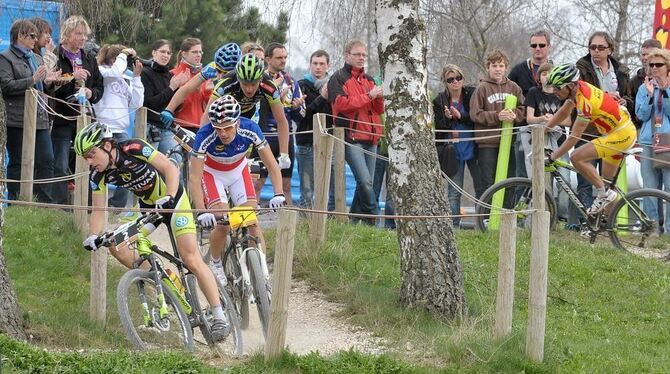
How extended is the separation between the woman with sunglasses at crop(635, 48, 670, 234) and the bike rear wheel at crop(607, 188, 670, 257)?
0.20 metres

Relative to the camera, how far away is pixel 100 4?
12.4 m

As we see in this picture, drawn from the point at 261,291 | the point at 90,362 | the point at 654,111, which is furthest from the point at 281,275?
the point at 654,111

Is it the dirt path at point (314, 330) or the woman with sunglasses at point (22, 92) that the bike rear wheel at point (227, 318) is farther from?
the woman with sunglasses at point (22, 92)

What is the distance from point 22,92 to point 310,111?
3698 mm

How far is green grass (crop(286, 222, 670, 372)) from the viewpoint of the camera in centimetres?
921

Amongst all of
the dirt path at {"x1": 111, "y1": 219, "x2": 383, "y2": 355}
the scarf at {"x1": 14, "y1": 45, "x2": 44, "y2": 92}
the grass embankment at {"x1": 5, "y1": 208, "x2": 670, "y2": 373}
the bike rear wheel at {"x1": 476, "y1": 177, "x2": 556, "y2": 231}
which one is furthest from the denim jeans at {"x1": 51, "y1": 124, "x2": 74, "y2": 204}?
the bike rear wheel at {"x1": 476, "y1": 177, "x2": 556, "y2": 231}

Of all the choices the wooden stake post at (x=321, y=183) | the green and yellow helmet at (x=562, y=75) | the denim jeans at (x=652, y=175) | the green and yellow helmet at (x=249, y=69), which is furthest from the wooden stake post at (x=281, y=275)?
the denim jeans at (x=652, y=175)

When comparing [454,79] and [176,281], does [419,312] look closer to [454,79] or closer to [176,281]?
[176,281]

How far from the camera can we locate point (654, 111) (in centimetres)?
1448

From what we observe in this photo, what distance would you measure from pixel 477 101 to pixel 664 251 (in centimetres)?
299

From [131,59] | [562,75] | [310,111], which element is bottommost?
[310,111]

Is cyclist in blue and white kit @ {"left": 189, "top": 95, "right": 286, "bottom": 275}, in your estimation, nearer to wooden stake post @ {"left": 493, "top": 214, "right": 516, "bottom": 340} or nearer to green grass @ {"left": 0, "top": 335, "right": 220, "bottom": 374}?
wooden stake post @ {"left": 493, "top": 214, "right": 516, "bottom": 340}

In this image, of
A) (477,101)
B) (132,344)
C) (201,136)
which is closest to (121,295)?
(132,344)

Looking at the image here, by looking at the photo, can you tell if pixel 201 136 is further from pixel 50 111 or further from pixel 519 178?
pixel 519 178
